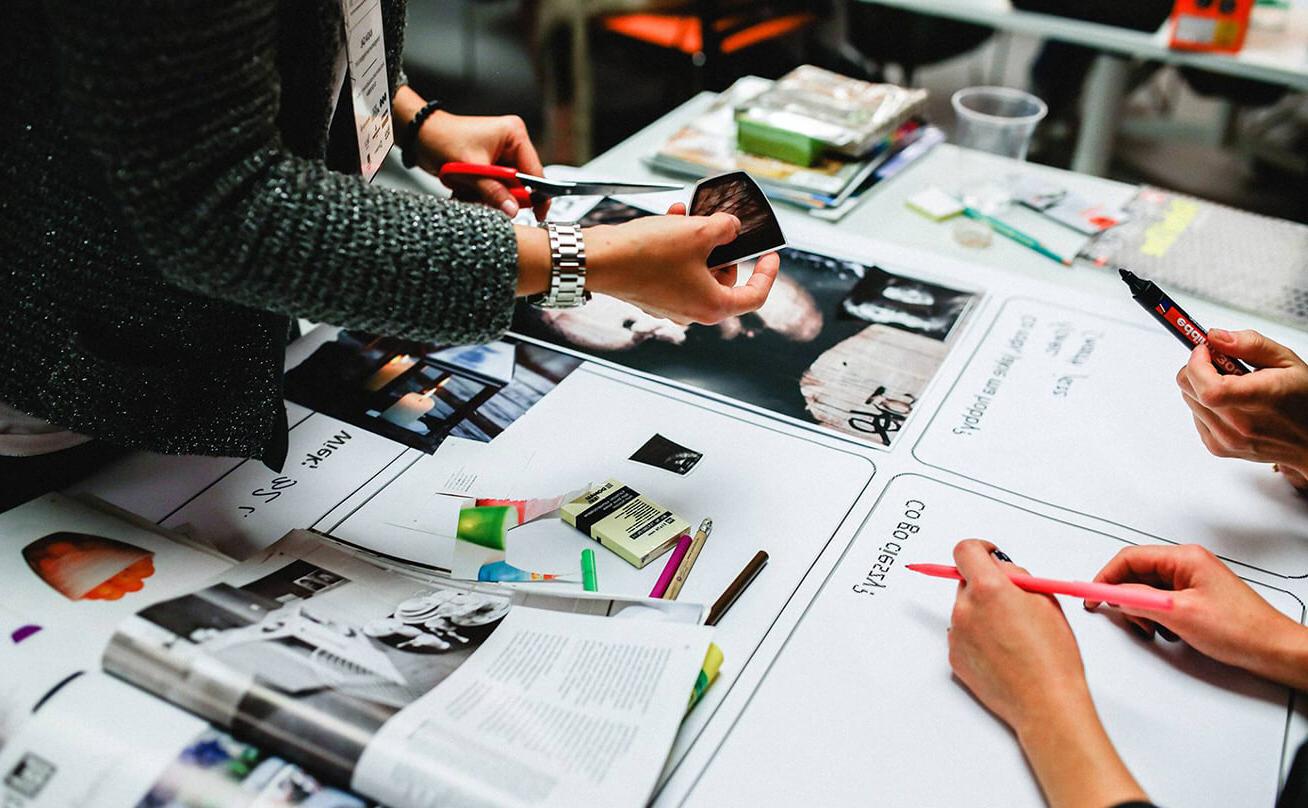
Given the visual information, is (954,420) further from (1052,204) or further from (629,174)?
(629,174)

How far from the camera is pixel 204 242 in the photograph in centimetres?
63

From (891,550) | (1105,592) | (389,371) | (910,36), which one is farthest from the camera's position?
(910,36)

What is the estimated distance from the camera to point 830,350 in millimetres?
1062

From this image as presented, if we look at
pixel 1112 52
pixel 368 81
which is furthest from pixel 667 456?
pixel 1112 52

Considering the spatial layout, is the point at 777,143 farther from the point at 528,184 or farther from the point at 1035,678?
the point at 1035,678

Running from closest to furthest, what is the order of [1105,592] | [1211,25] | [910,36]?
[1105,592] < [1211,25] < [910,36]

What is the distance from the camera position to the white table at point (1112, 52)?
203 cm

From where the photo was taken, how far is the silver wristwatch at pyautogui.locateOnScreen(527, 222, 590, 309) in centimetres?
74

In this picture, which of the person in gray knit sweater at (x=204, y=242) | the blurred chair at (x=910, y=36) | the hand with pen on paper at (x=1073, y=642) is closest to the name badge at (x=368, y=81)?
the person in gray knit sweater at (x=204, y=242)

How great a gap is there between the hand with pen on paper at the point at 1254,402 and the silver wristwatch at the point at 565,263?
0.53 metres

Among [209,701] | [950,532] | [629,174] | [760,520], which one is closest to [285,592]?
[209,701]

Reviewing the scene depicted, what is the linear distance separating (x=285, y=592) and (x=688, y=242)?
0.40 meters

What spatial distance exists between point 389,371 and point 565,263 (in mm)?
363

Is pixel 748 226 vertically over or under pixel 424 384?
over
